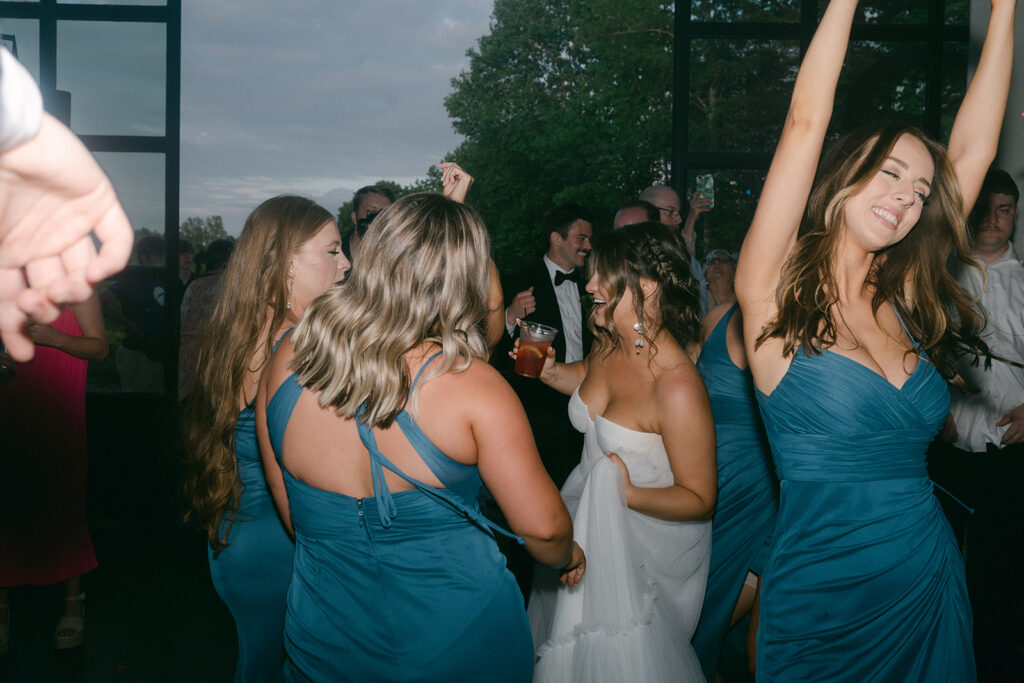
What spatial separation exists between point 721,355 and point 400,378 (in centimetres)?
143

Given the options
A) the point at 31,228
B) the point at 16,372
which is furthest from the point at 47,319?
the point at 16,372

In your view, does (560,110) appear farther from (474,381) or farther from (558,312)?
(474,381)

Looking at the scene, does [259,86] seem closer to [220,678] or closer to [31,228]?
[220,678]

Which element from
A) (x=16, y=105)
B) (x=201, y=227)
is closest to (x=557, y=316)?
(x=16, y=105)

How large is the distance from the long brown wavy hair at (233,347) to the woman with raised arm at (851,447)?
1157 mm

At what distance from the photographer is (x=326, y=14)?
1144 inches

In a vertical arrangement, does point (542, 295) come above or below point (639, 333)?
below

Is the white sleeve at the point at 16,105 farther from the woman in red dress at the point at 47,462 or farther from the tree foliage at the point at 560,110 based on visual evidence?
the tree foliage at the point at 560,110

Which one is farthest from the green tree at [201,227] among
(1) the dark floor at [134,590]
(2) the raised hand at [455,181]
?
(2) the raised hand at [455,181]

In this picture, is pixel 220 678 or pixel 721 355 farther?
pixel 220 678

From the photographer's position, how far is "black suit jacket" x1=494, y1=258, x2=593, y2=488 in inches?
169

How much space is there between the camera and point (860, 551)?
5.22 feet

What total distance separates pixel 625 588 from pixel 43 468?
2335 millimetres

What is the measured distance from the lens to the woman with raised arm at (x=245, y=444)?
1962 mm
